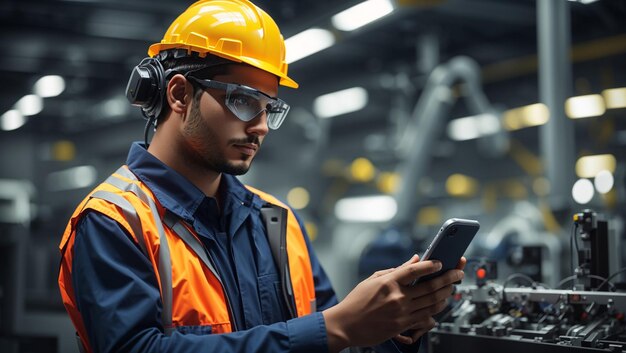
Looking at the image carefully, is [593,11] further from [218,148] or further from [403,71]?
[218,148]

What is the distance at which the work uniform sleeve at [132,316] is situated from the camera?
5.41ft

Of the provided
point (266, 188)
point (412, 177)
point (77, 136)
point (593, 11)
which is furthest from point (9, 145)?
point (593, 11)

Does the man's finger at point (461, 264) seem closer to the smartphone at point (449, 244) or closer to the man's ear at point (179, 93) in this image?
the smartphone at point (449, 244)

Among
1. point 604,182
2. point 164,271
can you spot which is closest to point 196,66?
point 164,271

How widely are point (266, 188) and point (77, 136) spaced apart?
5322mm

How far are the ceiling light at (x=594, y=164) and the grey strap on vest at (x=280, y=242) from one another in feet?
38.9

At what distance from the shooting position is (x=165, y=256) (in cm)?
182

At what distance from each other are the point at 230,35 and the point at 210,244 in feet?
2.06

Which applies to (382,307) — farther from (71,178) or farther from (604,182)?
(71,178)

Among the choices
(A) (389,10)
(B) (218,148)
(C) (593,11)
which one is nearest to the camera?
(B) (218,148)

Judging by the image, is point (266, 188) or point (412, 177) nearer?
point (412, 177)

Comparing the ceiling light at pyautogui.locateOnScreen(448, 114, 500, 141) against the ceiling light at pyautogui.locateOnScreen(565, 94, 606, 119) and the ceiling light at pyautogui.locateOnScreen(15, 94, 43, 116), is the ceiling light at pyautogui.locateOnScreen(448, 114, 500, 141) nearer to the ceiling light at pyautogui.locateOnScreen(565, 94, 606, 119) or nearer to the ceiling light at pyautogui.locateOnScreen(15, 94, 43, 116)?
the ceiling light at pyautogui.locateOnScreen(565, 94, 606, 119)

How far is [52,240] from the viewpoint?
1240 cm

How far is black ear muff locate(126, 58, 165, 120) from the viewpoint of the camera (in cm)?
208
